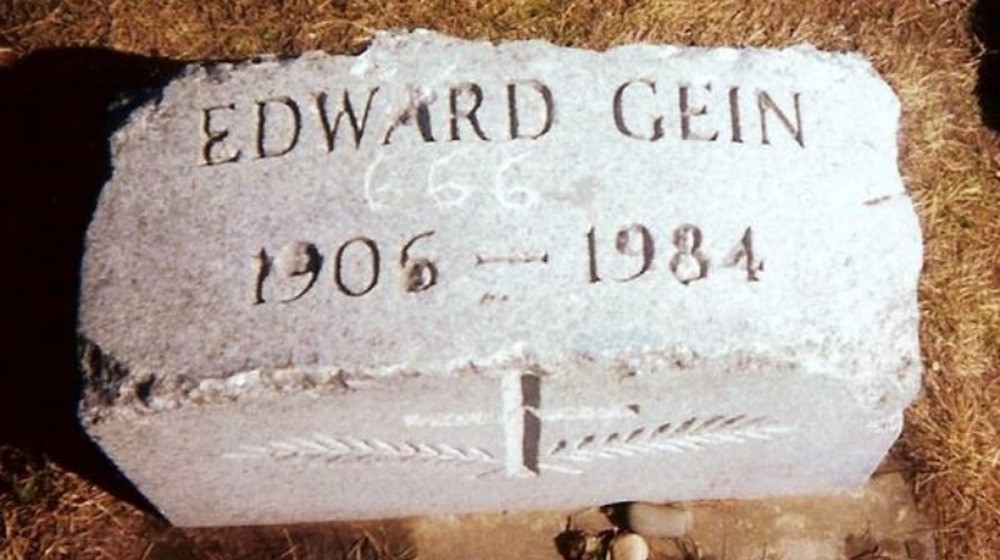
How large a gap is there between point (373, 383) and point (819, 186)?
1.01m

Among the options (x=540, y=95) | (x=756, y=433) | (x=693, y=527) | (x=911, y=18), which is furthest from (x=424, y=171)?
(x=911, y=18)

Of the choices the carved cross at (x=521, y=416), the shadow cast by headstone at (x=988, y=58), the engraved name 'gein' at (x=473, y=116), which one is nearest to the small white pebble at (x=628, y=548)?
the carved cross at (x=521, y=416)

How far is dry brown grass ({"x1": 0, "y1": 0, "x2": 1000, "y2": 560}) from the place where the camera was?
3.24 m

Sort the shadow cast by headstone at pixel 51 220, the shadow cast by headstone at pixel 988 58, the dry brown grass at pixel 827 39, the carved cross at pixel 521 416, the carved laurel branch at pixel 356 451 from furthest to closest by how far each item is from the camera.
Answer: the shadow cast by headstone at pixel 988 58, the dry brown grass at pixel 827 39, the shadow cast by headstone at pixel 51 220, the carved laurel branch at pixel 356 451, the carved cross at pixel 521 416

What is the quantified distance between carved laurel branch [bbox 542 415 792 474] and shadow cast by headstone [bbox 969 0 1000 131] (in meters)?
1.67

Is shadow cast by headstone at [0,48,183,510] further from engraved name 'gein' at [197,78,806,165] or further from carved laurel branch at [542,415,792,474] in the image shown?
carved laurel branch at [542,415,792,474]

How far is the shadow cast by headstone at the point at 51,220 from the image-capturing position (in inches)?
119

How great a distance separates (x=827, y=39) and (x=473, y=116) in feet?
5.60

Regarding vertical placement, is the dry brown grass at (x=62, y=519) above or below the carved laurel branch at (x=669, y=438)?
below

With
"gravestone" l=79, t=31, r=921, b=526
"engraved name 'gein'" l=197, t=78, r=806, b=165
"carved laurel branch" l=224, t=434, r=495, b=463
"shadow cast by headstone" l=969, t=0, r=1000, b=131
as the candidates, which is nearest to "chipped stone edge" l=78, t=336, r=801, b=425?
"gravestone" l=79, t=31, r=921, b=526

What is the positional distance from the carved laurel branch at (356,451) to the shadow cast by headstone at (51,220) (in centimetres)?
65

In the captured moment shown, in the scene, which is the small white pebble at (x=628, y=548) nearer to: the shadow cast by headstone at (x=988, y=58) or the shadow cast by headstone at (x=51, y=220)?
the shadow cast by headstone at (x=51, y=220)

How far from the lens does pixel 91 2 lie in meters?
3.51

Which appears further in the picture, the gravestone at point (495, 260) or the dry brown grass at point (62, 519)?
the dry brown grass at point (62, 519)
